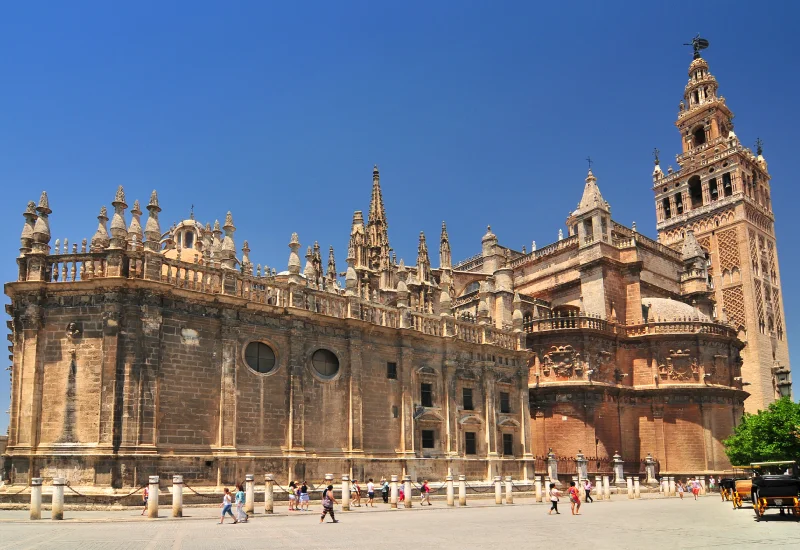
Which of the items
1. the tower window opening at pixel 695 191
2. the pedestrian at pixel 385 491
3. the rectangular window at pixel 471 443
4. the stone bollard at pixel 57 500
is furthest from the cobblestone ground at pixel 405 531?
the tower window opening at pixel 695 191

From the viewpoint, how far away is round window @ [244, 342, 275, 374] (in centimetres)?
2703

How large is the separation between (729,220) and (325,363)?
4912 centimetres

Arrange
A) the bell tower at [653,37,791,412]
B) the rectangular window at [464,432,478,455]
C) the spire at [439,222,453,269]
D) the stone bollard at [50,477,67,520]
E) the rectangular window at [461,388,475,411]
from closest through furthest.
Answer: the stone bollard at [50,477,67,520] → the rectangular window at [464,432,478,455] → the rectangular window at [461,388,475,411] → the spire at [439,222,453,269] → the bell tower at [653,37,791,412]

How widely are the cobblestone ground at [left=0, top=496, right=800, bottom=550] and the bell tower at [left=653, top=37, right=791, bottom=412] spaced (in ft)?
140

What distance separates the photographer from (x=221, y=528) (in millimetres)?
Result: 17672

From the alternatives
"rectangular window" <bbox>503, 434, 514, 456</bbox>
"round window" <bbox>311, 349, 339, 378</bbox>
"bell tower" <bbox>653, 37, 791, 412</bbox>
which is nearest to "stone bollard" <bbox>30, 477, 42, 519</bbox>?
Result: "round window" <bbox>311, 349, 339, 378</bbox>

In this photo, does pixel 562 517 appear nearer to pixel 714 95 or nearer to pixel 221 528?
pixel 221 528

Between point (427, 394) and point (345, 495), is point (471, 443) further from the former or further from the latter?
point (345, 495)

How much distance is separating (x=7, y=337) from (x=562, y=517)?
79.2 feet

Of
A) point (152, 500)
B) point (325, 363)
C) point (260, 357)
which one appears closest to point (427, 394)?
point (325, 363)

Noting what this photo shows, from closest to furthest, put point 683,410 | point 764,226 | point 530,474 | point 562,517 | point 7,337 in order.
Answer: point 562,517 → point 7,337 → point 530,474 → point 683,410 → point 764,226

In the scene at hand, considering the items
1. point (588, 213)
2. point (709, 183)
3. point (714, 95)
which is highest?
point (714, 95)

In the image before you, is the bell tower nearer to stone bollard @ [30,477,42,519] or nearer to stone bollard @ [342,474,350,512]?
stone bollard @ [342,474,350,512]

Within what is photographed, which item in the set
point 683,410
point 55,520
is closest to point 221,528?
point 55,520
